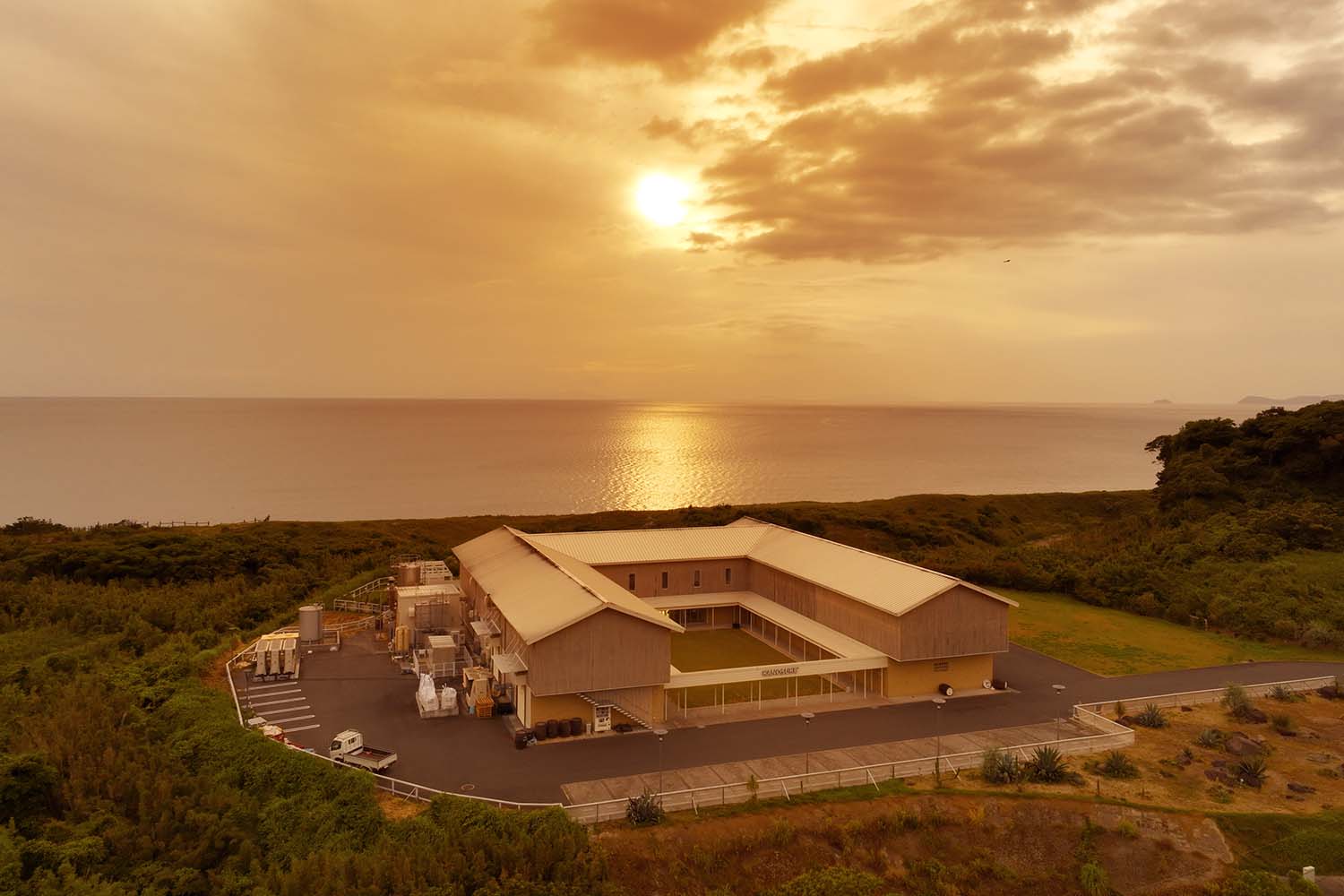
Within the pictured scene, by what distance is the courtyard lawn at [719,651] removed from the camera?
4075 centimetres

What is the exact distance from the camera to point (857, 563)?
43.4 meters

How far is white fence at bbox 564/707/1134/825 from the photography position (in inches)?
958

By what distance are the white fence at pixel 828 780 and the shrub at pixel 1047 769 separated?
1.24 meters

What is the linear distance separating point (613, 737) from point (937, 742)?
41.8ft

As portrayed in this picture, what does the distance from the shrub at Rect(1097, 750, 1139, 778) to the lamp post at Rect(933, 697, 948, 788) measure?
572 centimetres

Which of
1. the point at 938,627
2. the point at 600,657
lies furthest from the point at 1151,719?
the point at 600,657

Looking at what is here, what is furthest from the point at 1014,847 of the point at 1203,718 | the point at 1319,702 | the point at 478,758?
the point at 1319,702

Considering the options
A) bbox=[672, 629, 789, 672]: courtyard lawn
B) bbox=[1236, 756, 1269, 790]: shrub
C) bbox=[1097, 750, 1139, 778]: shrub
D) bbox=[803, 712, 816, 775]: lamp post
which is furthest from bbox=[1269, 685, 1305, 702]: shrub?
bbox=[672, 629, 789, 672]: courtyard lawn

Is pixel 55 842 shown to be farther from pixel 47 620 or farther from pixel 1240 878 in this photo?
pixel 1240 878

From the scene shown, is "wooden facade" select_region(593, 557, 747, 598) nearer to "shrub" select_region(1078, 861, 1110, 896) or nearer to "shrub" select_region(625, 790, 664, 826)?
"shrub" select_region(625, 790, 664, 826)

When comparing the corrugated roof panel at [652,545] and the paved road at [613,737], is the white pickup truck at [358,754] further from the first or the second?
the corrugated roof panel at [652,545]

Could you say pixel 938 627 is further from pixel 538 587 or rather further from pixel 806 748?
pixel 538 587

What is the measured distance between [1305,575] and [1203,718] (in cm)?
2802

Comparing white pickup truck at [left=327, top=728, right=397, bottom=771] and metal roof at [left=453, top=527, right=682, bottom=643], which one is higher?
metal roof at [left=453, top=527, right=682, bottom=643]
